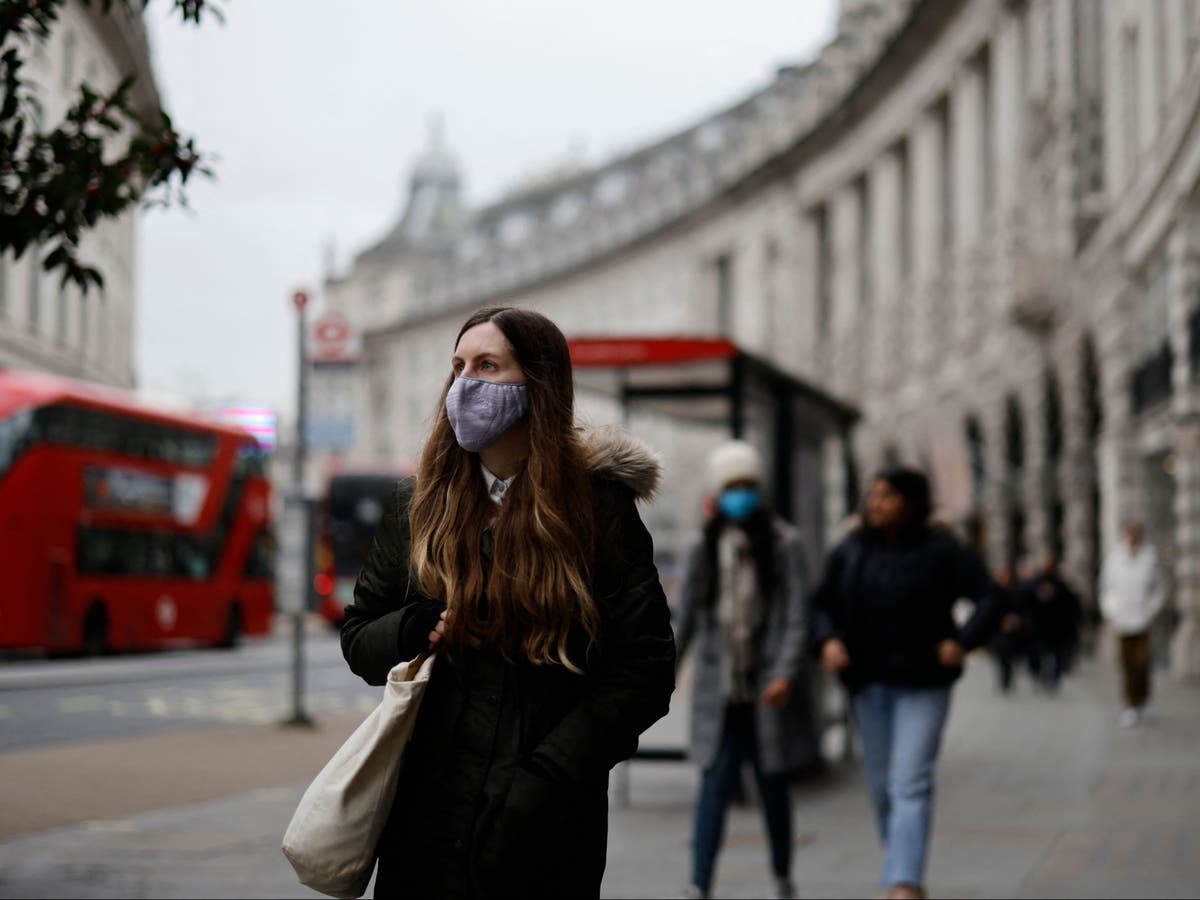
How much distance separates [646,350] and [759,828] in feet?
9.71

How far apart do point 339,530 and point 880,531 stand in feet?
106

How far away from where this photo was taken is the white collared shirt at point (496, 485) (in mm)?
3487

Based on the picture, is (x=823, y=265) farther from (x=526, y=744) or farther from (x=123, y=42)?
(x=526, y=744)

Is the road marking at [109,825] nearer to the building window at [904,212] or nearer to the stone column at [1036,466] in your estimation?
the stone column at [1036,466]

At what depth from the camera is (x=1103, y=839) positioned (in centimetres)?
916

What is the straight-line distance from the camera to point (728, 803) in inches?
289

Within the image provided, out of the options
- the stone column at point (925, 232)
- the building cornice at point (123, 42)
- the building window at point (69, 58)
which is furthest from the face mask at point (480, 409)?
the stone column at point (925, 232)

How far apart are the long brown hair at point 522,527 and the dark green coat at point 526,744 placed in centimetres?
5

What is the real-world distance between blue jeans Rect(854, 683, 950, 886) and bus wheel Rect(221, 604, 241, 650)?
26292 mm

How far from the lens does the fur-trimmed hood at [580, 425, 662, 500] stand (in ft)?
11.5

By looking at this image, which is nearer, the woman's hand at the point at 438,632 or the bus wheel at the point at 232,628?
the woman's hand at the point at 438,632

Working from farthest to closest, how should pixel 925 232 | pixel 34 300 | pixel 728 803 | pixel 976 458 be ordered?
pixel 925 232 < pixel 976 458 < pixel 34 300 < pixel 728 803

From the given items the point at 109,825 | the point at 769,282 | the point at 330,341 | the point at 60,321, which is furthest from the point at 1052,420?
the point at 769,282

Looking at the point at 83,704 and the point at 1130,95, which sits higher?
the point at 1130,95
